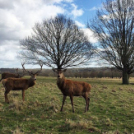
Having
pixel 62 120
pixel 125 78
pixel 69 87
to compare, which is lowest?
pixel 62 120

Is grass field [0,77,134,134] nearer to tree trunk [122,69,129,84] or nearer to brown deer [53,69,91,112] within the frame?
brown deer [53,69,91,112]

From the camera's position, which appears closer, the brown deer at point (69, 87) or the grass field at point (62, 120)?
the grass field at point (62, 120)

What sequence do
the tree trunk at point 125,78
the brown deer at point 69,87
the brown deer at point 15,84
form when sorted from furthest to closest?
1. the tree trunk at point 125,78
2. the brown deer at point 15,84
3. the brown deer at point 69,87

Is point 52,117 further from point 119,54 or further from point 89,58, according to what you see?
point 89,58

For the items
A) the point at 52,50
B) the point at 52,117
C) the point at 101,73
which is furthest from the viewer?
the point at 101,73

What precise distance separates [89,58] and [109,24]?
8.36 meters

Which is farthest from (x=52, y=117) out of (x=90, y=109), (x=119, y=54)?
(x=119, y=54)

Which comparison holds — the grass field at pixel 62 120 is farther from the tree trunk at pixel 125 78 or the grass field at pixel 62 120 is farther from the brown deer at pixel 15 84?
the tree trunk at pixel 125 78

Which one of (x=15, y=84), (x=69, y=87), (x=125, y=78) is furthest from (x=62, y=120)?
(x=125, y=78)

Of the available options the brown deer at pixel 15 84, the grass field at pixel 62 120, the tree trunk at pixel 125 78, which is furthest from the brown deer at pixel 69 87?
the tree trunk at pixel 125 78

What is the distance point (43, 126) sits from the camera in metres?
6.18

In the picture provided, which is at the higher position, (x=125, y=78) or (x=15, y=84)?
(x=15, y=84)

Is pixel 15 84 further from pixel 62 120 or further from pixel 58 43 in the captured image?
pixel 58 43

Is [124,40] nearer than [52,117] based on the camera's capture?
No
